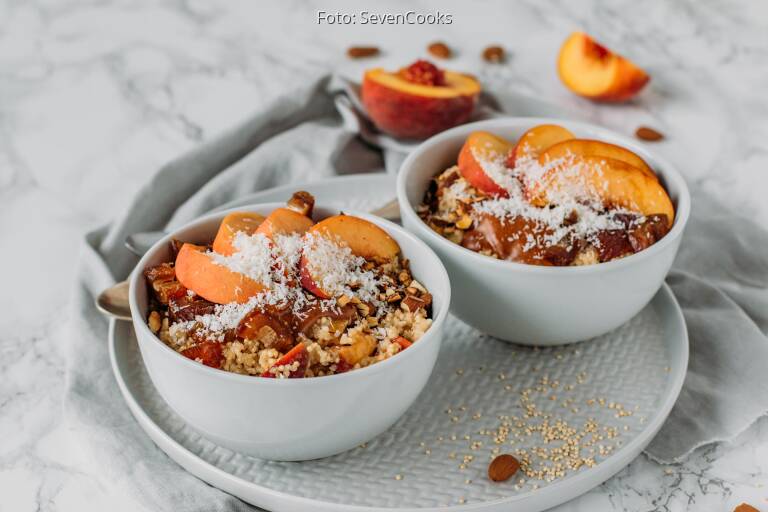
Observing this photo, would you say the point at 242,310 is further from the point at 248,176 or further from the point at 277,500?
the point at 248,176

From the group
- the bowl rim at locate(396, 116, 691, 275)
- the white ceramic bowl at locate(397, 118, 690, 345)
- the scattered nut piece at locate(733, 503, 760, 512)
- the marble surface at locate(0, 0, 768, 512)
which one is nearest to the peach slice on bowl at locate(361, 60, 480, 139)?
the bowl rim at locate(396, 116, 691, 275)

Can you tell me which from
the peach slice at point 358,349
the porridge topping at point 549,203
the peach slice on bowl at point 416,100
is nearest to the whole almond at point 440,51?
the peach slice on bowl at point 416,100

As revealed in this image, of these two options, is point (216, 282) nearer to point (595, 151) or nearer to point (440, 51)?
point (595, 151)

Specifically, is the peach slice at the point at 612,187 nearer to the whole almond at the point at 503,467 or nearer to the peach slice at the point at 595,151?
the peach slice at the point at 595,151

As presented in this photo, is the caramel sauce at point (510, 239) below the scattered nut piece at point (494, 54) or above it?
above

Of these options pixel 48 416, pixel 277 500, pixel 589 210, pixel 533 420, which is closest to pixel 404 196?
pixel 589 210

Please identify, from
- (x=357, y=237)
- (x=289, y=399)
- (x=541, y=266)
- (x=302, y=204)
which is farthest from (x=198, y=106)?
(x=289, y=399)

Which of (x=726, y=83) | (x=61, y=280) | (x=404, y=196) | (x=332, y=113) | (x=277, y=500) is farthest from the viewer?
(x=726, y=83)
